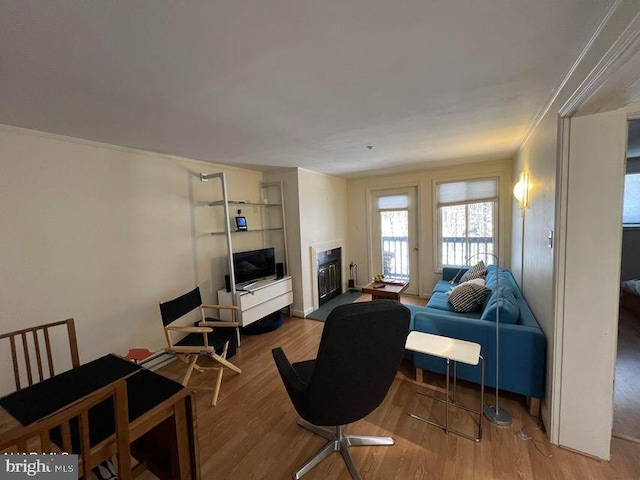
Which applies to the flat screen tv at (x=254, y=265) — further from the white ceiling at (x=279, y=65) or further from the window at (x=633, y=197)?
the window at (x=633, y=197)

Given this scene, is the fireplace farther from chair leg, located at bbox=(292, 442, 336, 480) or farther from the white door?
chair leg, located at bbox=(292, 442, 336, 480)

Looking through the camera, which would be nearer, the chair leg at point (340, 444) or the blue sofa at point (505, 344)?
the chair leg at point (340, 444)

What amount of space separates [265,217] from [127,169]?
1.96 meters

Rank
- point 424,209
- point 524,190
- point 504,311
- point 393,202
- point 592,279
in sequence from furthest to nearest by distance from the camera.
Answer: point 393,202
point 424,209
point 524,190
point 504,311
point 592,279

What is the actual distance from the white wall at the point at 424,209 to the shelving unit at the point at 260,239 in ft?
6.07

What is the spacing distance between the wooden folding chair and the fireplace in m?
1.96

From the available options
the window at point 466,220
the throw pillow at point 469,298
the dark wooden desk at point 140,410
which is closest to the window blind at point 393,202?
the window at point 466,220

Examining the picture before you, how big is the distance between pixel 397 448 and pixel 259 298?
7.40 ft

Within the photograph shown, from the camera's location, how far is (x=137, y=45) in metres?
1.14

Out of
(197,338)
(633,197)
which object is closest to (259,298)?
(197,338)

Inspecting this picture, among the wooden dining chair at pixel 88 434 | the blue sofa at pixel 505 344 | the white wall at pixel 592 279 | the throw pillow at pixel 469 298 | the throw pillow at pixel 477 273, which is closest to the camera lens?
the wooden dining chair at pixel 88 434

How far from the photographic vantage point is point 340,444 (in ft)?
5.77

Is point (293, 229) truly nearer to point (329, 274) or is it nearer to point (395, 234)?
point (329, 274)

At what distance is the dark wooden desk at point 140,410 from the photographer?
116 centimetres
